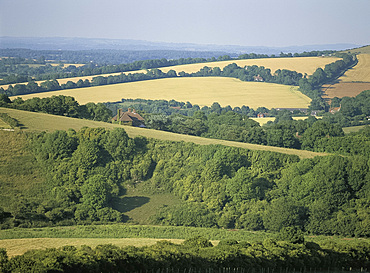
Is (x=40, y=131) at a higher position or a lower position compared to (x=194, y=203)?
higher

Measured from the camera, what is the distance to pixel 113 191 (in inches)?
1745

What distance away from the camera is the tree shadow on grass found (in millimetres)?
42219

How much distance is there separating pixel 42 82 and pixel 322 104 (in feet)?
178

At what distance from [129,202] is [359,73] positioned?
90270 millimetres

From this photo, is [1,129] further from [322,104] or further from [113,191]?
[322,104]

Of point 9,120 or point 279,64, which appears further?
point 279,64

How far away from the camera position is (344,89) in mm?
114438

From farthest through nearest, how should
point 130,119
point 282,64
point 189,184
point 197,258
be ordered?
point 282,64 → point 130,119 → point 189,184 → point 197,258

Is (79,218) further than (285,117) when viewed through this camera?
No

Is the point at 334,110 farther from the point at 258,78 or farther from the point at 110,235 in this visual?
the point at 110,235

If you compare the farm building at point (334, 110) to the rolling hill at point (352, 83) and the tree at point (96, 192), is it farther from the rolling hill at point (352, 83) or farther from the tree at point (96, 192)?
the tree at point (96, 192)

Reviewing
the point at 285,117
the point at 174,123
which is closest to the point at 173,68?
the point at 285,117

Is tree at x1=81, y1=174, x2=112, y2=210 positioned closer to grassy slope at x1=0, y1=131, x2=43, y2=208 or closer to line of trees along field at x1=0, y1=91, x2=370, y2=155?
grassy slope at x1=0, y1=131, x2=43, y2=208

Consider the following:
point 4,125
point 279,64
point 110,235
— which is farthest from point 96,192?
point 279,64
